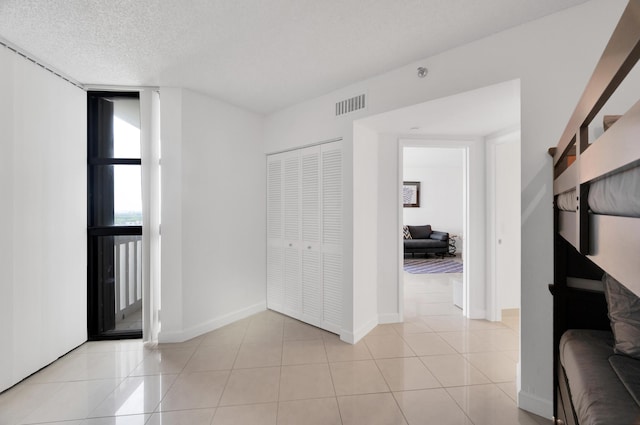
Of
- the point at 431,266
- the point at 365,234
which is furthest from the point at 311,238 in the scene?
the point at 431,266

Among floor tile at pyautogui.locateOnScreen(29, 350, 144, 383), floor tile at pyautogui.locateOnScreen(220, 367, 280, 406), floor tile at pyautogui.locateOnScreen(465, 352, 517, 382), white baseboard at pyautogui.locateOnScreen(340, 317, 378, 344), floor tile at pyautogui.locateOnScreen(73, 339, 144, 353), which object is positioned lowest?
floor tile at pyautogui.locateOnScreen(73, 339, 144, 353)

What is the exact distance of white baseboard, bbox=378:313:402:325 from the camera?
3.14 metres

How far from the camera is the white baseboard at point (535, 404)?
1696 millimetres

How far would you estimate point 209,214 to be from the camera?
3012 millimetres

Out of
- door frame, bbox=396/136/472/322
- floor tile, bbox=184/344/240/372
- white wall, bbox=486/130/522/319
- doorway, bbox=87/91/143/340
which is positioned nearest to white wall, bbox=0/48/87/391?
doorway, bbox=87/91/143/340

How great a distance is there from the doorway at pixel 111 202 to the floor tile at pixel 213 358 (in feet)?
3.11

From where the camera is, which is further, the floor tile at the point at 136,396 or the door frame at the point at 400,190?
the door frame at the point at 400,190

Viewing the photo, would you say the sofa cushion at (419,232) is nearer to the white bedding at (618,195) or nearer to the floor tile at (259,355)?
the floor tile at (259,355)

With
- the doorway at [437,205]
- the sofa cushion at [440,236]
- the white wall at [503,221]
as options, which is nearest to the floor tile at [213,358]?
the white wall at [503,221]

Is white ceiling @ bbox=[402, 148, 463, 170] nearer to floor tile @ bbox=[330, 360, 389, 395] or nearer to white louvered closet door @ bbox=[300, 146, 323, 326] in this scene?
white louvered closet door @ bbox=[300, 146, 323, 326]

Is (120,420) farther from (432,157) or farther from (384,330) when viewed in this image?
(432,157)

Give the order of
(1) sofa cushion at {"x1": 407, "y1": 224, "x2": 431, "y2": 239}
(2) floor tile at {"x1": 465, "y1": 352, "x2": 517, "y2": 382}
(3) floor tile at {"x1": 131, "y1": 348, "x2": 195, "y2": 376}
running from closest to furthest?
(2) floor tile at {"x1": 465, "y1": 352, "x2": 517, "y2": 382}, (3) floor tile at {"x1": 131, "y1": 348, "x2": 195, "y2": 376}, (1) sofa cushion at {"x1": 407, "y1": 224, "x2": 431, "y2": 239}

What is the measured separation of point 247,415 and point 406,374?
1.25 meters

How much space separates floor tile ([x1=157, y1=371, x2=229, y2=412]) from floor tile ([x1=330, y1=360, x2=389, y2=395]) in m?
0.89
